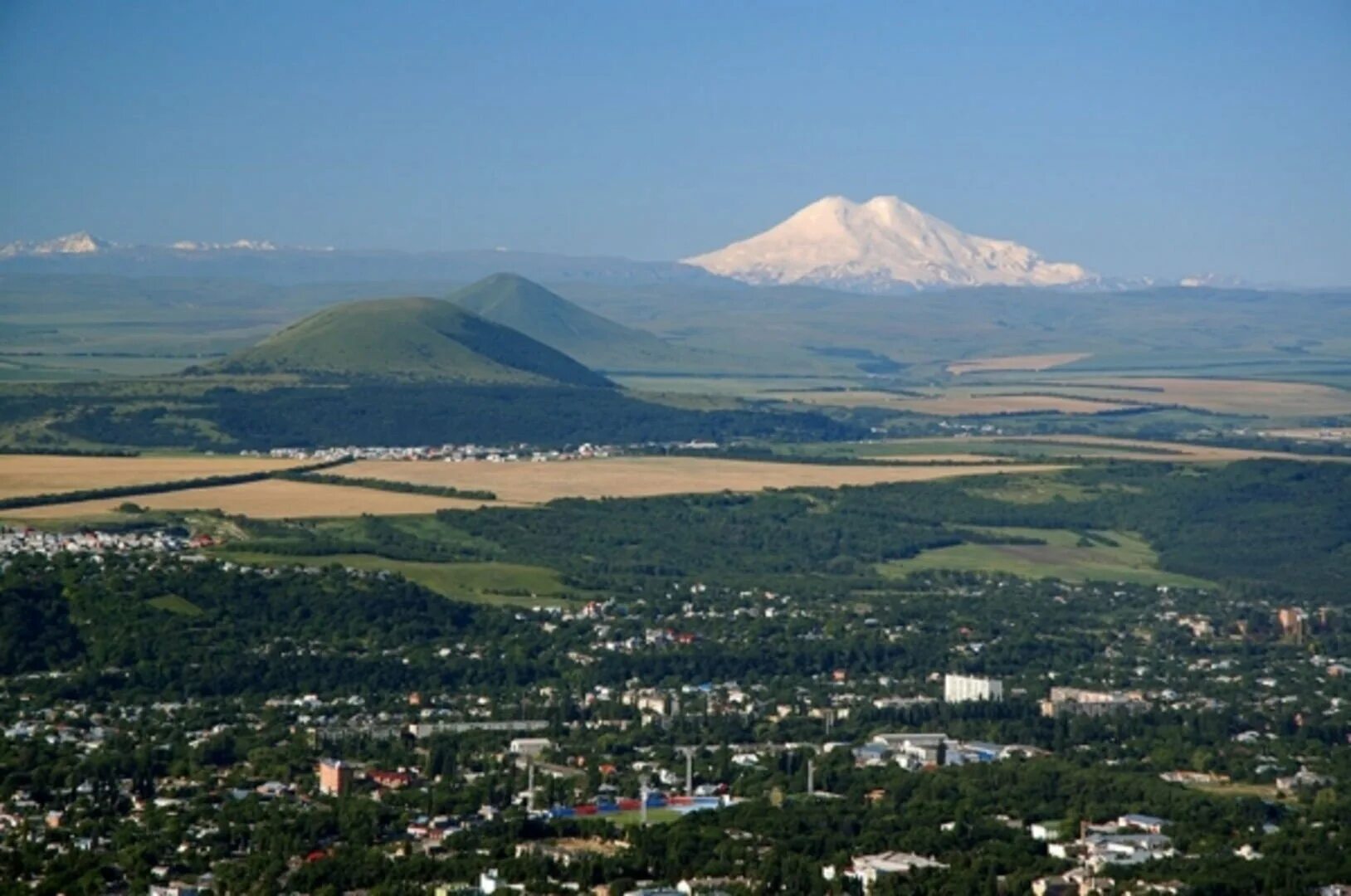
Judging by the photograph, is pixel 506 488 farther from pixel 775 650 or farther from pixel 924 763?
pixel 924 763

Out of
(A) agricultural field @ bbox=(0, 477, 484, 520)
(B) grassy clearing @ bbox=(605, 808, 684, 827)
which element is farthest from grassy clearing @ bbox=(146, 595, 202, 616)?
(B) grassy clearing @ bbox=(605, 808, 684, 827)

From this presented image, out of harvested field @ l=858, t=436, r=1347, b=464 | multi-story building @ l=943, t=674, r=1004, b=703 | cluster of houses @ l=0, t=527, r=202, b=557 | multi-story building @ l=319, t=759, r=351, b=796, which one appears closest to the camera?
multi-story building @ l=319, t=759, r=351, b=796

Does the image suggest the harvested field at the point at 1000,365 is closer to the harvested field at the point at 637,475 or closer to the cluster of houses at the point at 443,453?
the cluster of houses at the point at 443,453

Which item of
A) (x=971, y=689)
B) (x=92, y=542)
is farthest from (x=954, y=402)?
(x=971, y=689)

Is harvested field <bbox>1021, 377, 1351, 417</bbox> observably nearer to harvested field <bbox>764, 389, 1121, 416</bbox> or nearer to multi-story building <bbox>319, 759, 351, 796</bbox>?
harvested field <bbox>764, 389, 1121, 416</bbox>

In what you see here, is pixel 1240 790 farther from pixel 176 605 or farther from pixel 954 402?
pixel 954 402

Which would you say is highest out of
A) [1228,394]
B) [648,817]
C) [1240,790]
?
[648,817]
